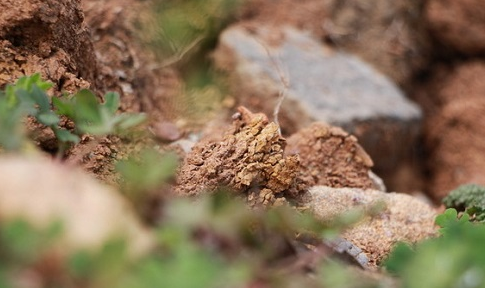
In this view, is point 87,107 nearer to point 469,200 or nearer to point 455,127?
point 469,200

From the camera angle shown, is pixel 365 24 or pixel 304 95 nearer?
pixel 304 95

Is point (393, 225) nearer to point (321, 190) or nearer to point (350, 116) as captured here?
point (321, 190)

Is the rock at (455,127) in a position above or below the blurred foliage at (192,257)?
below

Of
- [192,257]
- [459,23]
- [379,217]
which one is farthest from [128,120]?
[459,23]

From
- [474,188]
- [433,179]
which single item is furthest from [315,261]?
[433,179]

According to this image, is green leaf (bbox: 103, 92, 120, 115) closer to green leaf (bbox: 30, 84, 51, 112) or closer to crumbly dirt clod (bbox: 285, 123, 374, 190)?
green leaf (bbox: 30, 84, 51, 112)

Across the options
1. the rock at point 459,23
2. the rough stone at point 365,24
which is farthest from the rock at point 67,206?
the rock at point 459,23

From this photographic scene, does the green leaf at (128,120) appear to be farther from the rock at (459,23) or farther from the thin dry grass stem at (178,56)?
the rock at (459,23)
